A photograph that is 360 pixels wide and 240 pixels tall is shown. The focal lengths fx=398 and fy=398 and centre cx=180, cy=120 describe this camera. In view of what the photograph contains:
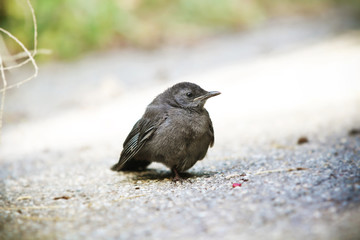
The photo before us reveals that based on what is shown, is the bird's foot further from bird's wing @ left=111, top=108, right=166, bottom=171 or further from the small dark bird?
bird's wing @ left=111, top=108, right=166, bottom=171

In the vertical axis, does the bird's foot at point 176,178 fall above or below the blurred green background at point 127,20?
below

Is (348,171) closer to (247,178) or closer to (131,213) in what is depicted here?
(247,178)

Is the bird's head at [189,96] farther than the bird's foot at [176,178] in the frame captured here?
Yes

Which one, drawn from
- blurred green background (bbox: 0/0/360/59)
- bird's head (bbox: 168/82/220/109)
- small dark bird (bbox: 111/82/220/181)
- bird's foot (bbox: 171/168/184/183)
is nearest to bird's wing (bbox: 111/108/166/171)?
small dark bird (bbox: 111/82/220/181)

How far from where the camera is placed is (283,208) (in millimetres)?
2504

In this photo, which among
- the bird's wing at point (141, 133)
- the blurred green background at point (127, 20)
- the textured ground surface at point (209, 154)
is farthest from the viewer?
the blurred green background at point (127, 20)

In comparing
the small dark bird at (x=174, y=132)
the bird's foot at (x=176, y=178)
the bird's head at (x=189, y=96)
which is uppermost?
the bird's head at (x=189, y=96)

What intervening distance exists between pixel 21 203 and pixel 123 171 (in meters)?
1.29

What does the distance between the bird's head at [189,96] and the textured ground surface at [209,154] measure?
701 millimetres

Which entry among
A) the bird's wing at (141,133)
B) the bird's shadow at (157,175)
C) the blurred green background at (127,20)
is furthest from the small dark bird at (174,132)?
the blurred green background at (127,20)

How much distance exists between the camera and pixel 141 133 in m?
3.92

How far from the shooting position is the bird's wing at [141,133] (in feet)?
12.6

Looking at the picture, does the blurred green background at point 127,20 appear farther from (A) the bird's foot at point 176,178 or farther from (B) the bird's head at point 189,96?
(A) the bird's foot at point 176,178

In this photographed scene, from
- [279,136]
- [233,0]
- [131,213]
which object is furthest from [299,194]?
[233,0]
